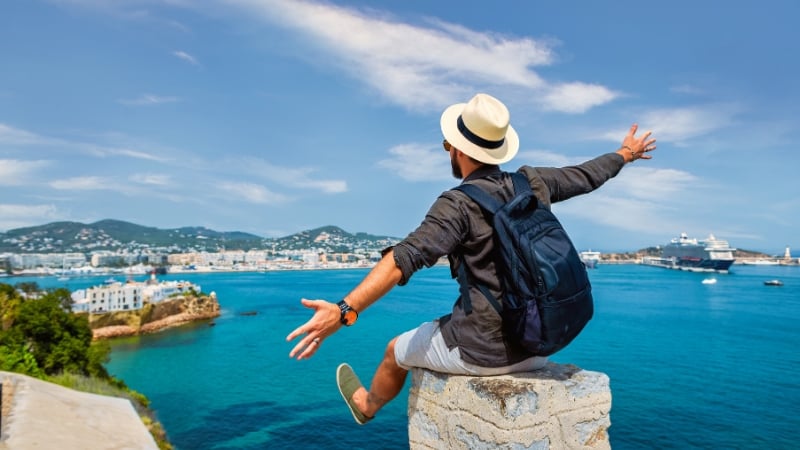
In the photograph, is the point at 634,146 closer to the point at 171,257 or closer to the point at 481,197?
the point at 481,197

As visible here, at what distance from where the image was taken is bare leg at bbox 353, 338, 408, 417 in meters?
2.35

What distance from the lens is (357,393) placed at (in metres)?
2.57

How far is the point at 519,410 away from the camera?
74.1 inches

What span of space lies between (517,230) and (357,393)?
132 cm

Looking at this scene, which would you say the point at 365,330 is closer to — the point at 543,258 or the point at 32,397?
the point at 32,397

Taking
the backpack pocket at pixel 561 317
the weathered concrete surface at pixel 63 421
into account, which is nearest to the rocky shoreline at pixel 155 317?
the weathered concrete surface at pixel 63 421

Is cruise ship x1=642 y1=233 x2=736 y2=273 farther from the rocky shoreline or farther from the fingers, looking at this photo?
the fingers

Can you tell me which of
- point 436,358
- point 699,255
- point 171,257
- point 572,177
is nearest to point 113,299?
point 436,358

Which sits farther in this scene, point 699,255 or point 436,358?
point 699,255

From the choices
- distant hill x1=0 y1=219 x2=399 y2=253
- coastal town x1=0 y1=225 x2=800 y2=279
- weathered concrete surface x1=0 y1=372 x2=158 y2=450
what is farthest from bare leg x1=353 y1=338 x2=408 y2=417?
distant hill x1=0 y1=219 x2=399 y2=253

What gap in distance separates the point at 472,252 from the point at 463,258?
0.05 meters

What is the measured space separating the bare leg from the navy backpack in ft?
2.24

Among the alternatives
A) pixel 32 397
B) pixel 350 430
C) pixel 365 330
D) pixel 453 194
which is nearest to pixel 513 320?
pixel 453 194

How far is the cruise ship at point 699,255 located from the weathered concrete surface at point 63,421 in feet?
309
